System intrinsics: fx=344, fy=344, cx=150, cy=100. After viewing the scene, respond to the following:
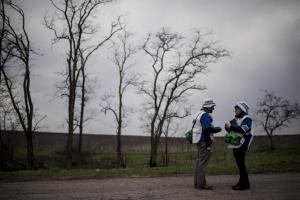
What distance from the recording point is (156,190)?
8414 millimetres

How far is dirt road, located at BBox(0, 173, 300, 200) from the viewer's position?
7508mm

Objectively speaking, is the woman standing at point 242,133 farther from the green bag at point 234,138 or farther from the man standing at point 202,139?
the man standing at point 202,139

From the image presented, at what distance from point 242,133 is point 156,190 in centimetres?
252

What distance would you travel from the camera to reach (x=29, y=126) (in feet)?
80.4

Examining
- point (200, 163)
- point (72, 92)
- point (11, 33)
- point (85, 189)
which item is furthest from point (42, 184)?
point (11, 33)

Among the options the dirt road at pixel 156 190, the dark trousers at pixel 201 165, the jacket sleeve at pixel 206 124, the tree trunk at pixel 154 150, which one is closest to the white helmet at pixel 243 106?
the jacket sleeve at pixel 206 124

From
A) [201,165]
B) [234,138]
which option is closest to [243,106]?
[234,138]

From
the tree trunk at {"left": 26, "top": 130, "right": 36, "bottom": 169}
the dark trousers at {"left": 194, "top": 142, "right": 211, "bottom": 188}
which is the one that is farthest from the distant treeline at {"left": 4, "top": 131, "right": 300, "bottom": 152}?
the dark trousers at {"left": 194, "top": 142, "right": 211, "bottom": 188}

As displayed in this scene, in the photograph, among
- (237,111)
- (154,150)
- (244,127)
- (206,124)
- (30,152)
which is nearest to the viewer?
(244,127)

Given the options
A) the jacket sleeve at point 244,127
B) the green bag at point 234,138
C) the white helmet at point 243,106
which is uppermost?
the white helmet at point 243,106

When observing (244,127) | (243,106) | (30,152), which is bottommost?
(30,152)

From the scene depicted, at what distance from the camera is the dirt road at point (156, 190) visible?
7.51 meters

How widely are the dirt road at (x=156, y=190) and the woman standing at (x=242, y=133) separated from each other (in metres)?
0.28

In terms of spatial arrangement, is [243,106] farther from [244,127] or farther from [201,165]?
[201,165]
